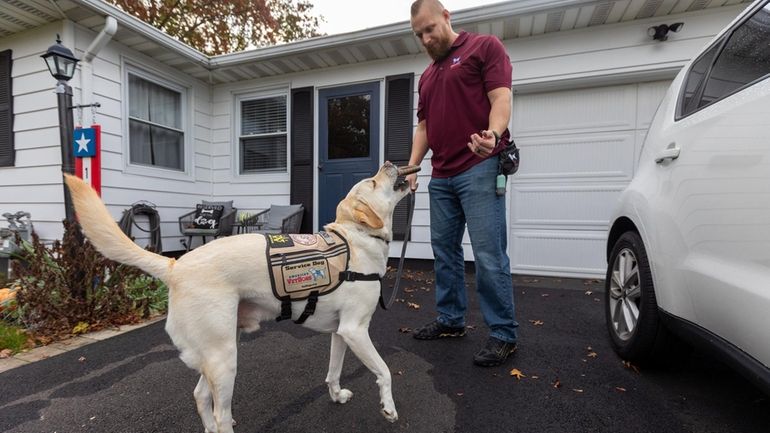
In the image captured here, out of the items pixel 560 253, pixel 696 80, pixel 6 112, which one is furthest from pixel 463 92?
pixel 6 112

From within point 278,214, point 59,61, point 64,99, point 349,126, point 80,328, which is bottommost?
point 80,328

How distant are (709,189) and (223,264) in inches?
74.4

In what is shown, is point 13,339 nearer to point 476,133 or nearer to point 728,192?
point 476,133

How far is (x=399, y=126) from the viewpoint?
16.9 ft

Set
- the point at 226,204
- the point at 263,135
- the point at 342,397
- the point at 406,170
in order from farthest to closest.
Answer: the point at 263,135
the point at 226,204
the point at 406,170
the point at 342,397

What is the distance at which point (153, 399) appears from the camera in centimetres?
187

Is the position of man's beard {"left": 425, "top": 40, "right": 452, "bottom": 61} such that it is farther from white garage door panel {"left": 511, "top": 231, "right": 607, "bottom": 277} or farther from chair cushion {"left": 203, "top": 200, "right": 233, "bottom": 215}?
chair cushion {"left": 203, "top": 200, "right": 233, "bottom": 215}

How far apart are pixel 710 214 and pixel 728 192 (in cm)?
11

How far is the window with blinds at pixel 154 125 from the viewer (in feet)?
17.0

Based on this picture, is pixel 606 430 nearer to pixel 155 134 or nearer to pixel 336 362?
pixel 336 362

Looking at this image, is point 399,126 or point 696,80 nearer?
point 696,80

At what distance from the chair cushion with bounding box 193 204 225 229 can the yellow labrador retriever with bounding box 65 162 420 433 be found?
14.2 ft

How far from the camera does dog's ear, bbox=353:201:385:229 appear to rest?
175cm

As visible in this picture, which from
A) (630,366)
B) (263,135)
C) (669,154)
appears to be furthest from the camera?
(263,135)
